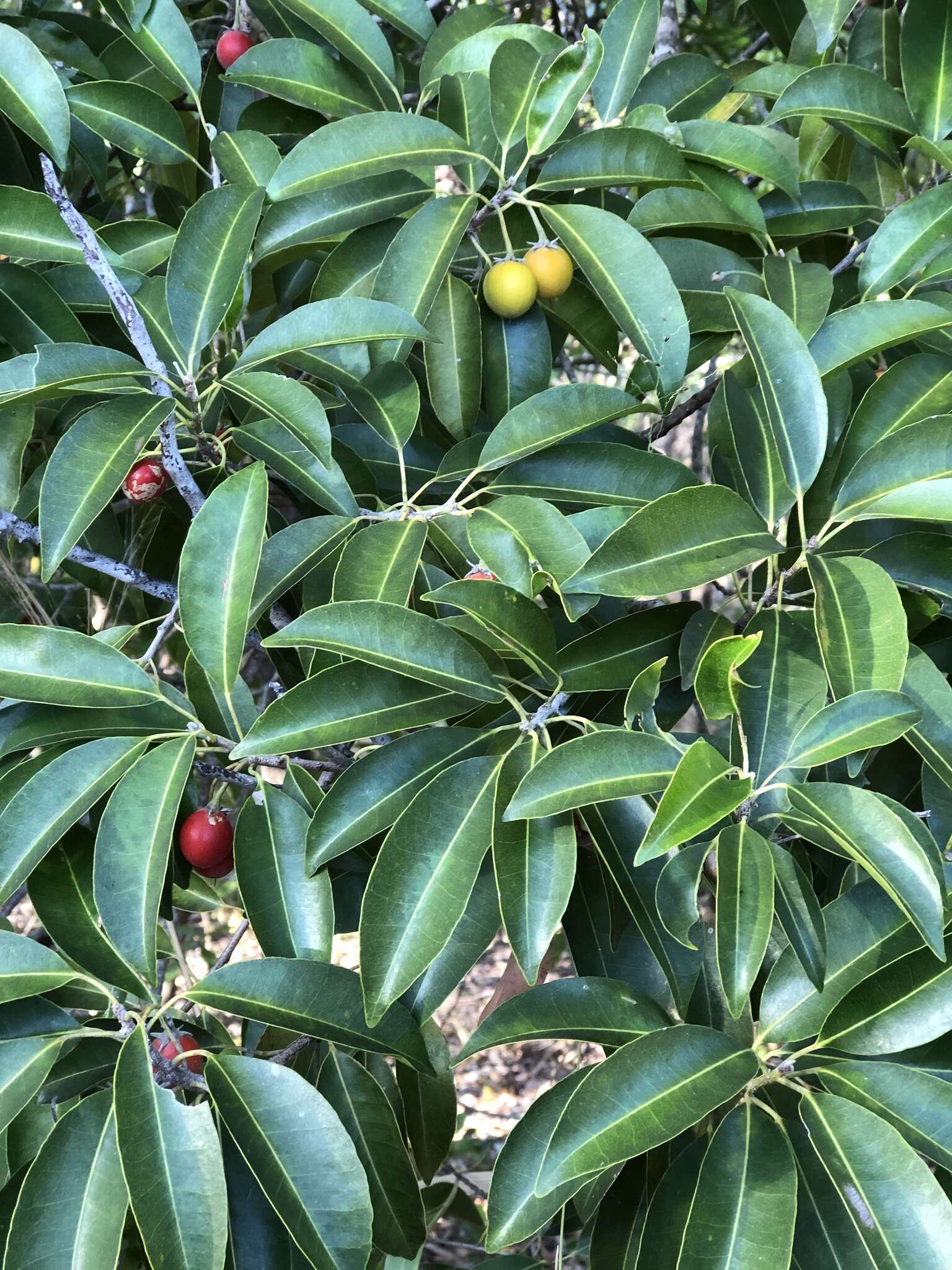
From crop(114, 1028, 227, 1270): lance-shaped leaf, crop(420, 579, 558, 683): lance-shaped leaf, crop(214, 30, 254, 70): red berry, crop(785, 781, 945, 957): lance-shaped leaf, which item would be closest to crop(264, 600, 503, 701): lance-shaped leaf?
crop(420, 579, 558, 683): lance-shaped leaf

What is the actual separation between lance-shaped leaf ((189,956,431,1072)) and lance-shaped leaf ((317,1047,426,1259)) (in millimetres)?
210

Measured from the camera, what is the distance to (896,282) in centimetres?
121

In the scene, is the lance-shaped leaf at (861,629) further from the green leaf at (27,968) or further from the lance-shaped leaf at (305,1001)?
the green leaf at (27,968)

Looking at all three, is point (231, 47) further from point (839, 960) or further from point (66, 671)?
point (839, 960)

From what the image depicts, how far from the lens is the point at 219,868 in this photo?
1164mm

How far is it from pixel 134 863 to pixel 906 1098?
26.3 inches

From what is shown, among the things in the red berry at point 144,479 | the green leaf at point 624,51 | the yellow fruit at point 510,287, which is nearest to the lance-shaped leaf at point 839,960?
the yellow fruit at point 510,287

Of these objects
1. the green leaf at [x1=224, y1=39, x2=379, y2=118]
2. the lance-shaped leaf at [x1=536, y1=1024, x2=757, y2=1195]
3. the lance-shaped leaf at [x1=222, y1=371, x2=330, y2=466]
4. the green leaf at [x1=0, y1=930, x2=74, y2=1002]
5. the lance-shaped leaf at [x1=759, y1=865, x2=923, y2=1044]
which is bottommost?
the lance-shaped leaf at [x1=536, y1=1024, x2=757, y2=1195]

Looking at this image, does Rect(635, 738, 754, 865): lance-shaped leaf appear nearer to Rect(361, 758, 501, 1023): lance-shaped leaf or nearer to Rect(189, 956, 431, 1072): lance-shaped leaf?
Rect(361, 758, 501, 1023): lance-shaped leaf

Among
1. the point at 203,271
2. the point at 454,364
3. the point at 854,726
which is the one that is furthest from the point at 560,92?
the point at 854,726

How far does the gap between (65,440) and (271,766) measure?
38 centimetres

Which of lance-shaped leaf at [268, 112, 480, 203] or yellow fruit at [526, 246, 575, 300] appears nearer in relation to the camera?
lance-shaped leaf at [268, 112, 480, 203]

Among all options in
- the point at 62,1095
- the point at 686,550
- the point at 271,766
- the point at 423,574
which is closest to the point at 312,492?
the point at 423,574

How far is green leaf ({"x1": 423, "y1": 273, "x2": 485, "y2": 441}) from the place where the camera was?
4.07 ft
